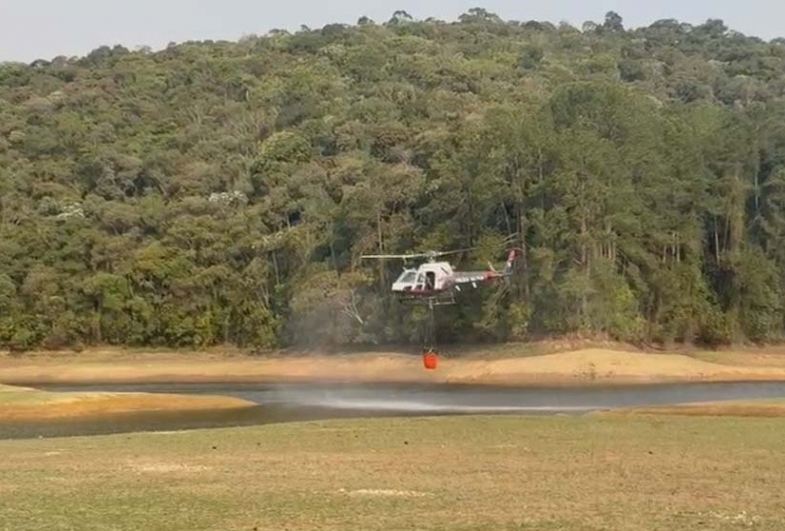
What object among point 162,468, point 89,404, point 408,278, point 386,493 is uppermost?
point 408,278

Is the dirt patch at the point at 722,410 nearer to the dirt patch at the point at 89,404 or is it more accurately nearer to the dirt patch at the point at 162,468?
the dirt patch at the point at 162,468

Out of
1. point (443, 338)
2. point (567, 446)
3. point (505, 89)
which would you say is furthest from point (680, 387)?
point (505, 89)

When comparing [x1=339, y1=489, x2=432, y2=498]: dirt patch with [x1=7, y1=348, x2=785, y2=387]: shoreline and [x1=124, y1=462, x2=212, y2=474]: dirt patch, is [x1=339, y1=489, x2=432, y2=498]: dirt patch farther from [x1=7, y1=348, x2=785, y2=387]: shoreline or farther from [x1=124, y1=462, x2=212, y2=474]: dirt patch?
[x1=7, y1=348, x2=785, y2=387]: shoreline

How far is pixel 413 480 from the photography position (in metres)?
17.0

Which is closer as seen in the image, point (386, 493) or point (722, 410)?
point (386, 493)

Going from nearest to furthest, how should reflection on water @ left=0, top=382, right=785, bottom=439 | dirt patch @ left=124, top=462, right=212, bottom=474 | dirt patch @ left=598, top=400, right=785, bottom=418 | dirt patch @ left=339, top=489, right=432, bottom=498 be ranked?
dirt patch @ left=339, top=489, right=432, bottom=498 → dirt patch @ left=124, top=462, right=212, bottom=474 → dirt patch @ left=598, top=400, right=785, bottom=418 → reflection on water @ left=0, top=382, right=785, bottom=439

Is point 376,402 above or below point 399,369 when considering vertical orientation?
above

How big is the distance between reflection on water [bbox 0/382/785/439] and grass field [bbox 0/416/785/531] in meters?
12.1

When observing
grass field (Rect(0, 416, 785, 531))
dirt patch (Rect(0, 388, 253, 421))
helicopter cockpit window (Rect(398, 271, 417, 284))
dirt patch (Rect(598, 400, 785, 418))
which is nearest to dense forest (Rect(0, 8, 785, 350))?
dirt patch (Rect(0, 388, 253, 421))

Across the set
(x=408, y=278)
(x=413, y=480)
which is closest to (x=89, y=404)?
(x=408, y=278)

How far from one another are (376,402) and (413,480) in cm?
3291

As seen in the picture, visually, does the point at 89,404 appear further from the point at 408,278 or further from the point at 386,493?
the point at 386,493

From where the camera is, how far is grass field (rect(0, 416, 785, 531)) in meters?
13.0

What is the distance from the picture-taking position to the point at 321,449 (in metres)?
23.0
